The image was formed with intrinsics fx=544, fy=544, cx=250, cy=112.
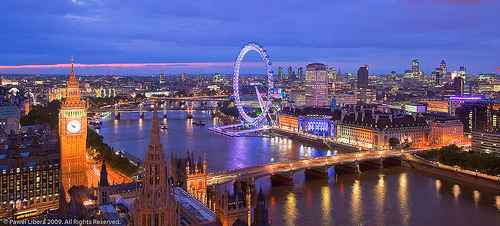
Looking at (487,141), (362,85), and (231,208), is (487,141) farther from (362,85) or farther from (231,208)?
(362,85)

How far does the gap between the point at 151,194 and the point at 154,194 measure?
62 mm

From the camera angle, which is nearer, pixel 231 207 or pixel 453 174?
pixel 231 207

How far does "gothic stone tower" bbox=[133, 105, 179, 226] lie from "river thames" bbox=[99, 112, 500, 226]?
11.0m

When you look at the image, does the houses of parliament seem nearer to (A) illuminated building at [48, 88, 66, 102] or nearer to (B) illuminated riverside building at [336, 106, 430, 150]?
(B) illuminated riverside building at [336, 106, 430, 150]

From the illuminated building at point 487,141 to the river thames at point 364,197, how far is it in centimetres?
632

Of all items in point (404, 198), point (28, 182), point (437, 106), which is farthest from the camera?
point (437, 106)

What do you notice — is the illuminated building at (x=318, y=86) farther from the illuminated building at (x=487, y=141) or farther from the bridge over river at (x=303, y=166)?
the bridge over river at (x=303, y=166)

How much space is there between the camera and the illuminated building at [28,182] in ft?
72.3

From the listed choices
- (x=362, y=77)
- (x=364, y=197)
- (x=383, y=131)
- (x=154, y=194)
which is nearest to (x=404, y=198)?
(x=364, y=197)

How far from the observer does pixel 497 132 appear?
Answer: 36.9 m

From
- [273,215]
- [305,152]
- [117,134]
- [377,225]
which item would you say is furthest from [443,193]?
[117,134]

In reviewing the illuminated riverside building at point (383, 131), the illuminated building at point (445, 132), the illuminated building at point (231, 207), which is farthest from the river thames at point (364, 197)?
the illuminated building at point (445, 132)

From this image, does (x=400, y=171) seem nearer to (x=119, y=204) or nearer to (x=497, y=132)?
(x=497, y=132)

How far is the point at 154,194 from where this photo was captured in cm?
1146
